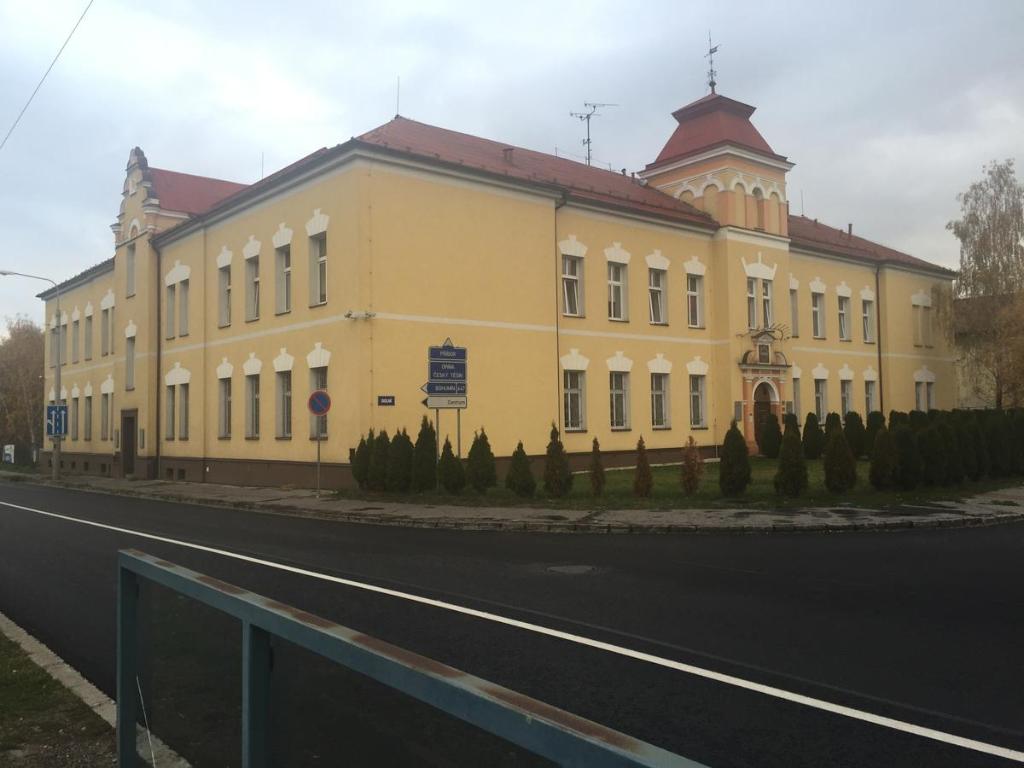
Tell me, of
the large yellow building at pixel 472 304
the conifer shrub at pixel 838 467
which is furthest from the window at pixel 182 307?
the conifer shrub at pixel 838 467

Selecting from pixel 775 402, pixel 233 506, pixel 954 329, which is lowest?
pixel 233 506

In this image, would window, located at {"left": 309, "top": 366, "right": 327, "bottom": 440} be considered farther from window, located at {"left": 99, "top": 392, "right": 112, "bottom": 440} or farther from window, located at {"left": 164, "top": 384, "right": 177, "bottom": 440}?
window, located at {"left": 99, "top": 392, "right": 112, "bottom": 440}

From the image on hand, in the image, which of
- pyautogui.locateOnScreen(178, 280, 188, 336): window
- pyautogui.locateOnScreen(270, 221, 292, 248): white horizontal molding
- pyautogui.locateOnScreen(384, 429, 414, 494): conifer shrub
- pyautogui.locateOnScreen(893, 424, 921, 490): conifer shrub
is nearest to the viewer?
pyautogui.locateOnScreen(893, 424, 921, 490): conifer shrub

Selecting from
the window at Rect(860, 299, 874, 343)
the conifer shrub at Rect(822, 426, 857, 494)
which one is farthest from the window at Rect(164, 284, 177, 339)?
the window at Rect(860, 299, 874, 343)

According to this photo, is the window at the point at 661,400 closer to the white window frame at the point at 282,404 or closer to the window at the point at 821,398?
the window at the point at 821,398

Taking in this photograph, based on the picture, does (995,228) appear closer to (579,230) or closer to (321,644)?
(579,230)

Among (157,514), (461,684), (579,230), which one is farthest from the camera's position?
(579,230)

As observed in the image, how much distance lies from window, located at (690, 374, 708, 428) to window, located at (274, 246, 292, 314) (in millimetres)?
→ 16020

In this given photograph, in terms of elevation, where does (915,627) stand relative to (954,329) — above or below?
below

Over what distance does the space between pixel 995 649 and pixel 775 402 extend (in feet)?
97.5

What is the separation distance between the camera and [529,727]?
1.72 meters

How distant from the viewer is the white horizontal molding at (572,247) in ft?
96.0

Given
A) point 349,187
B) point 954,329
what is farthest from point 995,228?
point 349,187

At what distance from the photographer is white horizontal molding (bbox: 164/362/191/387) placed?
3256cm
